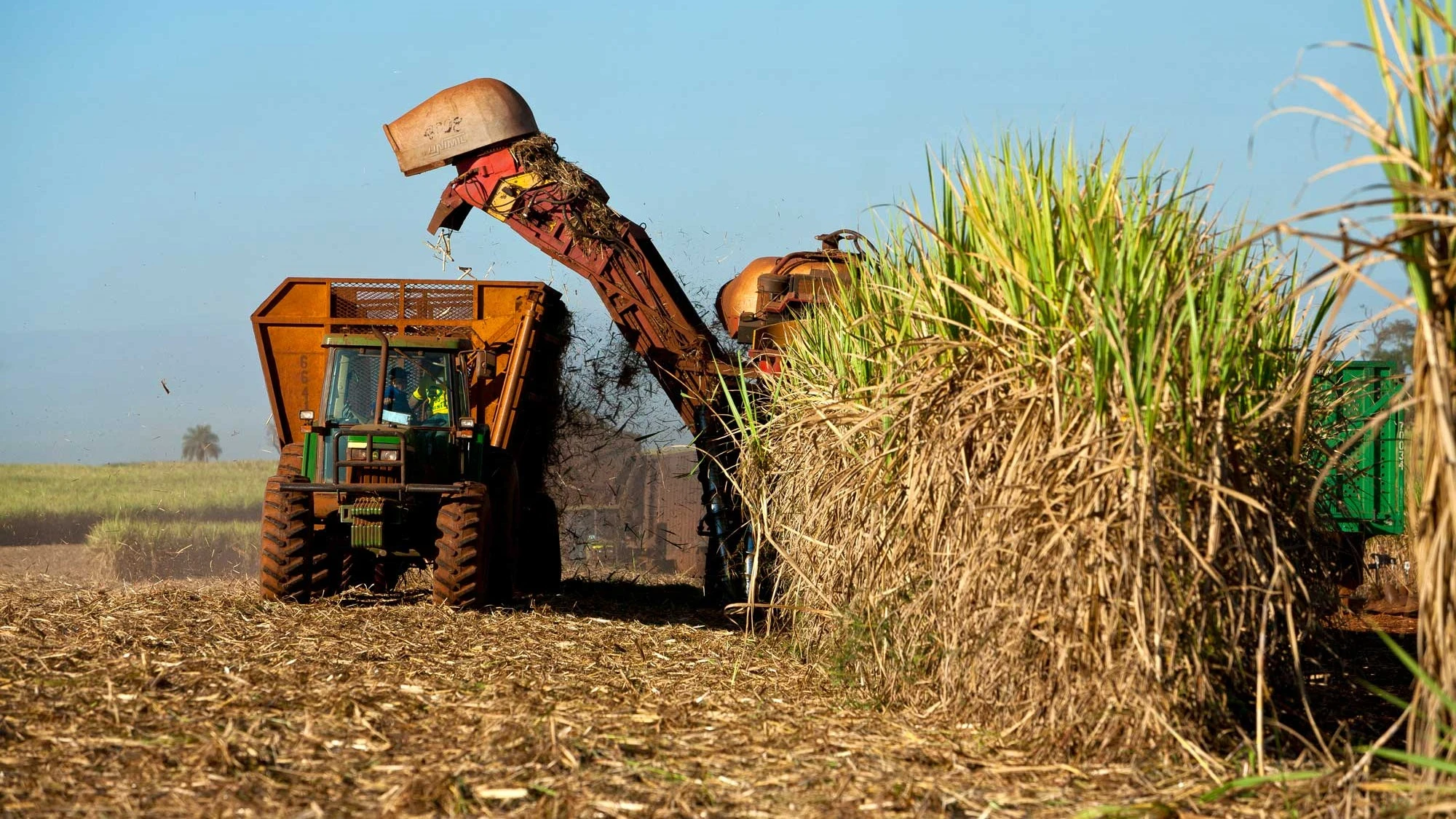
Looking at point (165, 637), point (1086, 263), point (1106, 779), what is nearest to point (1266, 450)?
point (1086, 263)

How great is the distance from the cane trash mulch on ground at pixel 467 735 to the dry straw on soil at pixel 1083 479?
329 mm

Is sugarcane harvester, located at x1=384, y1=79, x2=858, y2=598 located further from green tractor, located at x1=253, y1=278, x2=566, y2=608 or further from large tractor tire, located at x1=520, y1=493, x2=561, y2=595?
large tractor tire, located at x1=520, y1=493, x2=561, y2=595

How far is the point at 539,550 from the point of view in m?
12.8

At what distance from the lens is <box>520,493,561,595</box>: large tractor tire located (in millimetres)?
12718

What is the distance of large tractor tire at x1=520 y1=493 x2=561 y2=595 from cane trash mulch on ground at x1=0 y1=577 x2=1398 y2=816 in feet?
13.9

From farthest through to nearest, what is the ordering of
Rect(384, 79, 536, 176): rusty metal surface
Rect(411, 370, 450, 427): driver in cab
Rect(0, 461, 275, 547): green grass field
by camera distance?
Rect(0, 461, 275, 547): green grass field
Rect(384, 79, 536, 176): rusty metal surface
Rect(411, 370, 450, 427): driver in cab

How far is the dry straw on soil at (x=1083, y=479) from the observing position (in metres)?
4.54

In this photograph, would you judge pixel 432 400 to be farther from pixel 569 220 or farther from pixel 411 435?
pixel 569 220

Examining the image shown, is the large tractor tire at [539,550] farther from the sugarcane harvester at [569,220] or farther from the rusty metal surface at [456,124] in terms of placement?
the rusty metal surface at [456,124]

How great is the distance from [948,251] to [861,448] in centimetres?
114

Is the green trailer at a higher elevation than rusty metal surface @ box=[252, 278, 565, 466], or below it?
below

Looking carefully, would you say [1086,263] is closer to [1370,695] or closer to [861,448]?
[861,448]

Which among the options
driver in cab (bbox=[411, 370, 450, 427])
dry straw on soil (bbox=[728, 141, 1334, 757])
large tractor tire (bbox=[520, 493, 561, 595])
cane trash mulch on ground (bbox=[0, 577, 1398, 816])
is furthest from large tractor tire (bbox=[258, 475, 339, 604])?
dry straw on soil (bbox=[728, 141, 1334, 757])

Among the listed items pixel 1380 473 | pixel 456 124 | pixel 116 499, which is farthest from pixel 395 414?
pixel 116 499
